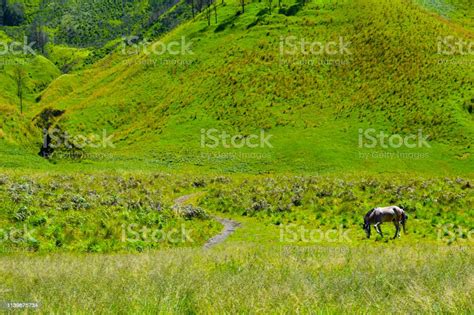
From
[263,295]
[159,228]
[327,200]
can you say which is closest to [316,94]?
[327,200]

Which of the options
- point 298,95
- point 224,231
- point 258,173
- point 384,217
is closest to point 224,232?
point 224,231

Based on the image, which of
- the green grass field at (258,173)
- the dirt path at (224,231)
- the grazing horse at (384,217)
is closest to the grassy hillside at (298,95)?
the green grass field at (258,173)

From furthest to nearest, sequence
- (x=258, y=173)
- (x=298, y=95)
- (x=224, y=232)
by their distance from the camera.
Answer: (x=298, y=95) → (x=258, y=173) → (x=224, y=232)

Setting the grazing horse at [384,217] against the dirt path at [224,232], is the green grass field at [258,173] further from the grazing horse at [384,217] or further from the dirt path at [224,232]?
the grazing horse at [384,217]

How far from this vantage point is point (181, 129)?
72062 mm

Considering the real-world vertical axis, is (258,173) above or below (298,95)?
below

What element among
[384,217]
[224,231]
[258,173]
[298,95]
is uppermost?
[298,95]

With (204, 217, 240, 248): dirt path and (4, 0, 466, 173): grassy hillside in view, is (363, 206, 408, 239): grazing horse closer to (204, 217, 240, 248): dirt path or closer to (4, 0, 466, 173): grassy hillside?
(204, 217, 240, 248): dirt path

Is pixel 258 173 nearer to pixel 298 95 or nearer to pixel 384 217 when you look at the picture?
pixel 298 95

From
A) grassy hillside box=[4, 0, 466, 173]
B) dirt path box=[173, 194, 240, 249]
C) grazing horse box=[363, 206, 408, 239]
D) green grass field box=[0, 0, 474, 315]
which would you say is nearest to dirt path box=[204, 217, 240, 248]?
dirt path box=[173, 194, 240, 249]

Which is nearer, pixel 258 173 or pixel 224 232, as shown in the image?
pixel 224 232

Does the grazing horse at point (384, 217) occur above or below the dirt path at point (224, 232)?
above

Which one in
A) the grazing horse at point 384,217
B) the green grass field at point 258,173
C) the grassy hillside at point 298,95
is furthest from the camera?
the grassy hillside at point 298,95

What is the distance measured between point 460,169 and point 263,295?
51.7 meters
